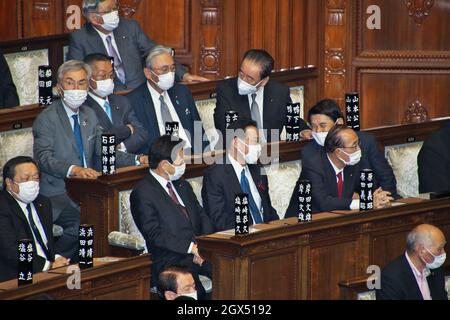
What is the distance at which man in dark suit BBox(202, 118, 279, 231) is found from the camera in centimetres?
684

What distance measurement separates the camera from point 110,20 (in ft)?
26.8

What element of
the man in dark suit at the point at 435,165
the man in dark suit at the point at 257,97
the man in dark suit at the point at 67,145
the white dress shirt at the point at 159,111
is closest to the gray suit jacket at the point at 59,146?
the man in dark suit at the point at 67,145

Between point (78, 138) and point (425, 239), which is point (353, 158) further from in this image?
point (78, 138)

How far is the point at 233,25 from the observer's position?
9328 mm

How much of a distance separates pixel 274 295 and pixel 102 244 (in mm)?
1042

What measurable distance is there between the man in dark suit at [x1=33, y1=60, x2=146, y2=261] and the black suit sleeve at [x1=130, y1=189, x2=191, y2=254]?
1.58ft

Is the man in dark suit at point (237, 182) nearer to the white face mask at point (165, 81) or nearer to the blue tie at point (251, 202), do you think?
the blue tie at point (251, 202)

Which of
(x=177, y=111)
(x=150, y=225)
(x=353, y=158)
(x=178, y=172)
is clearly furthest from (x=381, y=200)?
(x=177, y=111)

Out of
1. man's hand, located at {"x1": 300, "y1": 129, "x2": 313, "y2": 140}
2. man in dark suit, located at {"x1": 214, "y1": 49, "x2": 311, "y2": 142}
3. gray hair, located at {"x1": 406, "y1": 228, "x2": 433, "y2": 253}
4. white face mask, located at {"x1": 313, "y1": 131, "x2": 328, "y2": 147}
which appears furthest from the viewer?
man in dark suit, located at {"x1": 214, "y1": 49, "x2": 311, "y2": 142}

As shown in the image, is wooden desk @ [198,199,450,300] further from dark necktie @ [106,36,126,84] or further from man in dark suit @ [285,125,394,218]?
dark necktie @ [106,36,126,84]

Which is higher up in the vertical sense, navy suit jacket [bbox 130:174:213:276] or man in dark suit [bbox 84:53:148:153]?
man in dark suit [bbox 84:53:148:153]

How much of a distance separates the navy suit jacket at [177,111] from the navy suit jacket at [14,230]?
3.73 feet

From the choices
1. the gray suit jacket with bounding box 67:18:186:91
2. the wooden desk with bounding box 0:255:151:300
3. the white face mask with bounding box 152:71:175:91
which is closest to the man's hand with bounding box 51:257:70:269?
the wooden desk with bounding box 0:255:151:300

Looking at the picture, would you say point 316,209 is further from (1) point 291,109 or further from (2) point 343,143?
(1) point 291,109
